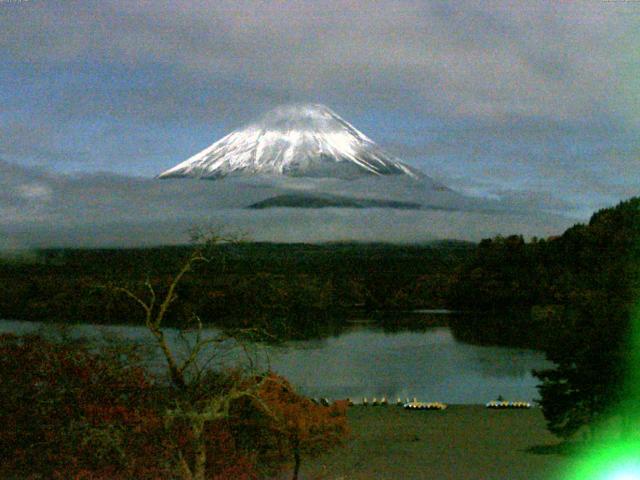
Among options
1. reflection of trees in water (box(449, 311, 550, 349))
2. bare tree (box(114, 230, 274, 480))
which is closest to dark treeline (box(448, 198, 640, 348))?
reflection of trees in water (box(449, 311, 550, 349))

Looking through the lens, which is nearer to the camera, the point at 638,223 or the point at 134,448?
the point at 134,448

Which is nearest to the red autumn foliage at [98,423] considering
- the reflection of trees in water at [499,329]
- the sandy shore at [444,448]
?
the sandy shore at [444,448]

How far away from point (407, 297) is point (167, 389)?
6003 centimetres

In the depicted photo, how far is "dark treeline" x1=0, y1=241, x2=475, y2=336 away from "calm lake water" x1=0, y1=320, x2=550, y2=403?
1380mm

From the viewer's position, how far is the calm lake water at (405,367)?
28.6 meters

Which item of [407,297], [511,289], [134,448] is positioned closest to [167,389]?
[134,448]

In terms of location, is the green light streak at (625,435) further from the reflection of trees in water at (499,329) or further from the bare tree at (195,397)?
the reflection of trees in water at (499,329)

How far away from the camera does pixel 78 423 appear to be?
8.48m

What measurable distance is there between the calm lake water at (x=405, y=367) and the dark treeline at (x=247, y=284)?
4.53 ft

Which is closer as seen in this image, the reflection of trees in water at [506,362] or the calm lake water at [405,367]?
the calm lake water at [405,367]

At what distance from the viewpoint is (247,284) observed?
47312 millimetres

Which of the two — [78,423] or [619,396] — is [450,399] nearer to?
[619,396]

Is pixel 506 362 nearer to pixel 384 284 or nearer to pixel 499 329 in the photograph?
pixel 499 329

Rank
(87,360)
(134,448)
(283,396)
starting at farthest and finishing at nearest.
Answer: (283,396), (87,360), (134,448)
